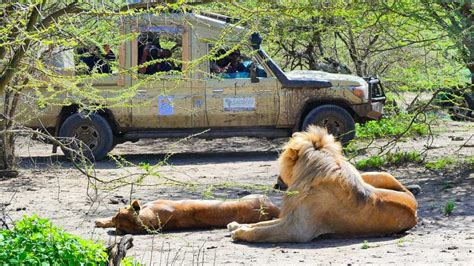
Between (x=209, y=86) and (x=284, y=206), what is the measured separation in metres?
6.72

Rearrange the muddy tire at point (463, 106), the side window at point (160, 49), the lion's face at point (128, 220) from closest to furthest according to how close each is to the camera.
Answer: the lion's face at point (128, 220), the muddy tire at point (463, 106), the side window at point (160, 49)

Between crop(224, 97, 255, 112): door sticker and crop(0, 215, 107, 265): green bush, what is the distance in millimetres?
9747

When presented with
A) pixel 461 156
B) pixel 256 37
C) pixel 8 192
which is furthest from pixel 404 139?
pixel 8 192

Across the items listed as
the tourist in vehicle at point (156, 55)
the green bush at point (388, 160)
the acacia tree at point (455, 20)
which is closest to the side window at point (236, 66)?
the tourist in vehicle at point (156, 55)

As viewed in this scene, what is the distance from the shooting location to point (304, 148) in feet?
29.3

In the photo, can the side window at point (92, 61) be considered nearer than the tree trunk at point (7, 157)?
Yes

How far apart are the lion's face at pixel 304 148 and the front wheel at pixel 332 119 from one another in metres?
6.50

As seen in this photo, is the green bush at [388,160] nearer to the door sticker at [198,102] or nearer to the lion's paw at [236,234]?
the door sticker at [198,102]

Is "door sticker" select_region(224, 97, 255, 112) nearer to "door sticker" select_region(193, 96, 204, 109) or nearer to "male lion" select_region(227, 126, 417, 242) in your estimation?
"door sticker" select_region(193, 96, 204, 109)

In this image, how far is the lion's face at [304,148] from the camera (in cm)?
890

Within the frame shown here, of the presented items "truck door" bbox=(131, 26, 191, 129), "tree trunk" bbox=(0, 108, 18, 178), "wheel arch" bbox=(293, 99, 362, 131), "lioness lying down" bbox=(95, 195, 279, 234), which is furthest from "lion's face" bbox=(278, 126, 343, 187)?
"wheel arch" bbox=(293, 99, 362, 131)

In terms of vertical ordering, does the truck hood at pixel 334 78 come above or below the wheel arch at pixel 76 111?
above

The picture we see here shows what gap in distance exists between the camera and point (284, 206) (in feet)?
29.2

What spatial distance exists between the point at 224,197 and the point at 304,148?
2.45 metres
